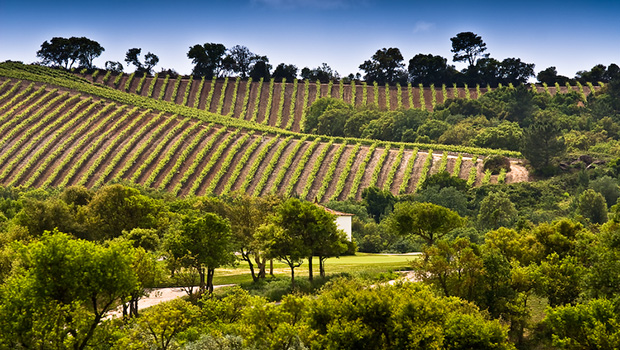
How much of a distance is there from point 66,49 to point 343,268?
126 meters

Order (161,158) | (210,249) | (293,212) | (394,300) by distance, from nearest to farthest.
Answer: (394,300), (210,249), (293,212), (161,158)

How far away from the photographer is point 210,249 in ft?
158

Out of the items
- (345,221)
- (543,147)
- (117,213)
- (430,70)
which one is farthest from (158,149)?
(430,70)

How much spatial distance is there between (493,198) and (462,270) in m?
38.1

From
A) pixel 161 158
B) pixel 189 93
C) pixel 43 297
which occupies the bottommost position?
pixel 43 297

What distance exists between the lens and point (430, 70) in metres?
164

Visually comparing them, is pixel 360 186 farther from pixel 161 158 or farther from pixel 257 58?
pixel 257 58

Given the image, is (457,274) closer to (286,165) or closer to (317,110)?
(286,165)

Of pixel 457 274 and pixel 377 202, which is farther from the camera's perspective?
pixel 377 202

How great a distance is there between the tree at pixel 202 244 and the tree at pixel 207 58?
119893 mm

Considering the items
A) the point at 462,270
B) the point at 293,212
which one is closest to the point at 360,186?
the point at 293,212

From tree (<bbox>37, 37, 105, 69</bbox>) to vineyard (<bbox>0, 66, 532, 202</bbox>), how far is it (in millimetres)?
21944

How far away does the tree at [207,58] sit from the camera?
164375 millimetres

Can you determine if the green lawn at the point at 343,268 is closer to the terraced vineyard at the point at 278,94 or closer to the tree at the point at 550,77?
the terraced vineyard at the point at 278,94
